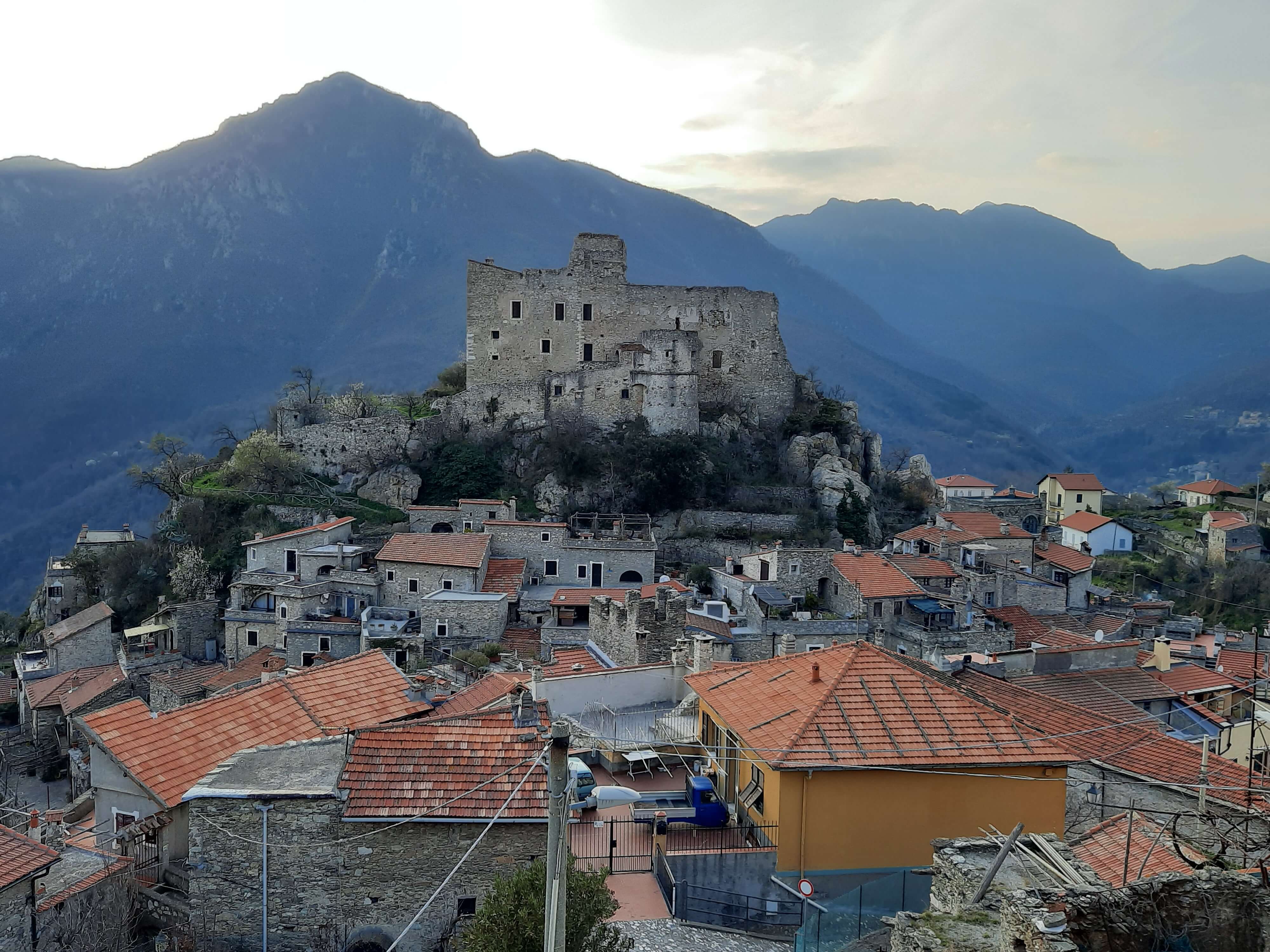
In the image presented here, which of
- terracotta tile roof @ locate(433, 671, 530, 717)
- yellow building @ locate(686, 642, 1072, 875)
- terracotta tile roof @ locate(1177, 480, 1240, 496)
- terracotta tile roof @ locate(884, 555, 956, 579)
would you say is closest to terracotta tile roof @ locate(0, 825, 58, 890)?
terracotta tile roof @ locate(433, 671, 530, 717)

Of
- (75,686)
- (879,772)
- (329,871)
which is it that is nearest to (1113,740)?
(879,772)

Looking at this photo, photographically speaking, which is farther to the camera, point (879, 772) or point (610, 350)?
point (610, 350)

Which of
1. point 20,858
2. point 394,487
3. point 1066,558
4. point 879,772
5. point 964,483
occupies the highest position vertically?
point 394,487

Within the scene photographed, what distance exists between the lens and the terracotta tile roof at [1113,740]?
615 inches

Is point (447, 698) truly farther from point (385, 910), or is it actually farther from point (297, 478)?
point (297, 478)

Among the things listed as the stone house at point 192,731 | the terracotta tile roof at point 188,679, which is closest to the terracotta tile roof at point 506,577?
the terracotta tile roof at point 188,679

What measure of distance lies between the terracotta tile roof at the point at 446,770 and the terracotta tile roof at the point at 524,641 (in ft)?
56.5

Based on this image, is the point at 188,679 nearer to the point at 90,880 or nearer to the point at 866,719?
the point at 90,880

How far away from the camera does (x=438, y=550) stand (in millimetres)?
35750

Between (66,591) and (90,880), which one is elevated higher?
(90,880)

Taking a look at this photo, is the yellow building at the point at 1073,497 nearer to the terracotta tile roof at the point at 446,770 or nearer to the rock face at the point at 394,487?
the rock face at the point at 394,487

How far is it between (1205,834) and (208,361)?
14874cm

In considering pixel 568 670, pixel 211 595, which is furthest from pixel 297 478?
pixel 568 670

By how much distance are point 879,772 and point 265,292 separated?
161m
